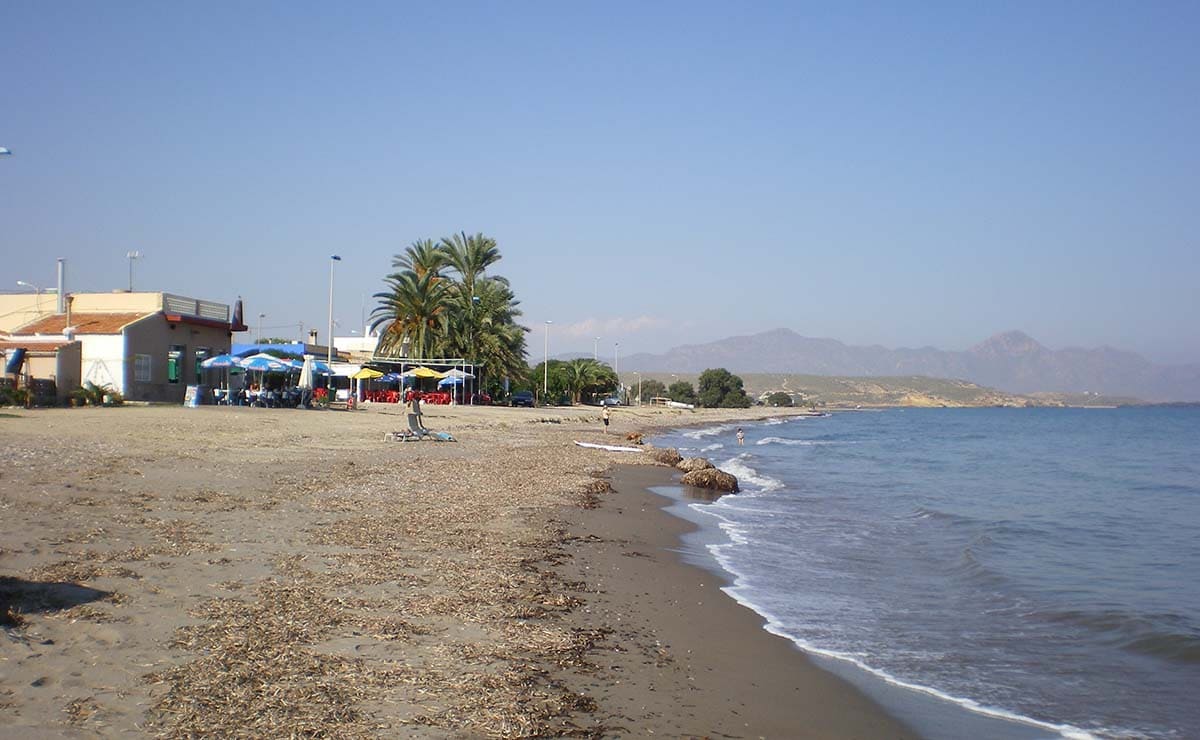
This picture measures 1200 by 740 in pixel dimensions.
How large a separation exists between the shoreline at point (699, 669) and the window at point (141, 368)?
2752 cm

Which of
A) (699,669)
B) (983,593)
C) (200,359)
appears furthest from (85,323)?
(699,669)

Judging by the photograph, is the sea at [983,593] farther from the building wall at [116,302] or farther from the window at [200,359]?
the window at [200,359]

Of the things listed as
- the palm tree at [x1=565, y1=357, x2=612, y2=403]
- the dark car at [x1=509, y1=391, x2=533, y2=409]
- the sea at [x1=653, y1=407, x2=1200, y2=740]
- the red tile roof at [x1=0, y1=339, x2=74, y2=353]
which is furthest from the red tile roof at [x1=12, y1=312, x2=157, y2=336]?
the palm tree at [x1=565, y1=357, x2=612, y2=403]

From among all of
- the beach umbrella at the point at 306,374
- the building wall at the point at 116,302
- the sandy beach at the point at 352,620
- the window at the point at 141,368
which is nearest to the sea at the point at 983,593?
the sandy beach at the point at 352,620

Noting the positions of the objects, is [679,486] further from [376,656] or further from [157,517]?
[376,656]

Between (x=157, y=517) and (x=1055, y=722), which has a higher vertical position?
(x=157, y=517)

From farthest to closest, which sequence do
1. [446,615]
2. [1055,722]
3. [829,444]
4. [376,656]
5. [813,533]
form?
[829,444] < [813,533] < [446,615] < [1055,722] < [376,656]

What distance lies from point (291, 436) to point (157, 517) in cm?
1347

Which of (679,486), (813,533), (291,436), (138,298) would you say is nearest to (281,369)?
(138,298)

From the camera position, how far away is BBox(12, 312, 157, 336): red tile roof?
3362 cm

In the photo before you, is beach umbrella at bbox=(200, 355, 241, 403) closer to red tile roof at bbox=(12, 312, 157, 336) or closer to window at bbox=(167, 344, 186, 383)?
window at bbox=(167, 344, 186, 383)

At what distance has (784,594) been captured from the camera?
1089 centimetres

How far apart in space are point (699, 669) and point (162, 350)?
33.7 metres

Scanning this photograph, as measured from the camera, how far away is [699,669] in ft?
23.5
